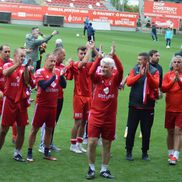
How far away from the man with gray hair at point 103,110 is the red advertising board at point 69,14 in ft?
160

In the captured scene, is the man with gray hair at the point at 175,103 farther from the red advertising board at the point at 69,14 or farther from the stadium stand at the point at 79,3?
the stadium stand at the point at 79,3

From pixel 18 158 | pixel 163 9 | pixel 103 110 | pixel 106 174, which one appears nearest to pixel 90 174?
pixel 106 174

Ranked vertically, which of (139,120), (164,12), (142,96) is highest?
(164,12)

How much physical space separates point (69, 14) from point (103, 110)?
5245 centimetres

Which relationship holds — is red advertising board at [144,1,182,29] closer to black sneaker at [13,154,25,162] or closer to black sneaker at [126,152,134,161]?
black sneaker at [126,152,134,161]

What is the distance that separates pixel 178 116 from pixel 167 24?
174 ft

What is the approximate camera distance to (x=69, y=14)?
59594 millimetres

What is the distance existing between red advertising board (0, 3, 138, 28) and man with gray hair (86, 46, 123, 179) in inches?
1919

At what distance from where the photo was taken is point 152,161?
921 cm

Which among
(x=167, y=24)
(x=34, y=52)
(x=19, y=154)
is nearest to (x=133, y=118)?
(x=19, y=154)

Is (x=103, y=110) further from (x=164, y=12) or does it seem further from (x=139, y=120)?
(x=164, y=12)

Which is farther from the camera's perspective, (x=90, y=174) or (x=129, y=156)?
(x=129, y=156)

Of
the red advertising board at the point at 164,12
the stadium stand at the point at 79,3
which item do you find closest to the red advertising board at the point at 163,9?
the red advertising board at the point at 164,12

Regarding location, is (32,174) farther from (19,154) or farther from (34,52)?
(34,52)
